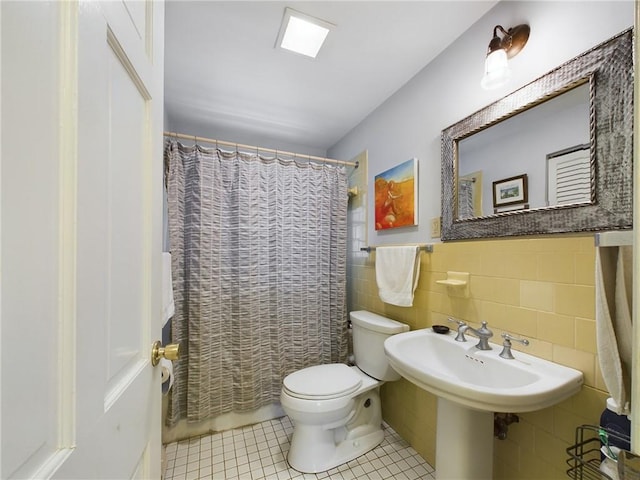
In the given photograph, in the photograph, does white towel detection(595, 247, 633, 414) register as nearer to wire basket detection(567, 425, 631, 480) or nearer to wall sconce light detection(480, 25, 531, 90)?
wire basket detection(567, 425, 631, 480)

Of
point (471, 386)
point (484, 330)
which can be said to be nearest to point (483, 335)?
point (484, 330)

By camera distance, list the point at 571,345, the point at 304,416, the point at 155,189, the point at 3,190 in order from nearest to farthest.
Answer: the point at 3,190, the point at 155,189, the point at 571,345, the point at 304,416

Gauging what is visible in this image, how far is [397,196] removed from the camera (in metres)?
1.73

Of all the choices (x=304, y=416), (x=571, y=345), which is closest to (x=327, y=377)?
(x=304, y=416)

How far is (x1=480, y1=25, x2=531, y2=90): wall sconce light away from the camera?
1.07 metres

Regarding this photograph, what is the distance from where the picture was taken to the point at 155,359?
65cm

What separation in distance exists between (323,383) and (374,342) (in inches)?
15.5

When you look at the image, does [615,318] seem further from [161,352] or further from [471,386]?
[161,352]

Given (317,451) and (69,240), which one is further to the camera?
(317,451)

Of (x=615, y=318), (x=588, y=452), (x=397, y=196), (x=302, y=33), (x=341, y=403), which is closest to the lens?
(x=615, y=318)

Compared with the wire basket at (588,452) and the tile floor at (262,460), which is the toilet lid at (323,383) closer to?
the tile floor at (262,460)

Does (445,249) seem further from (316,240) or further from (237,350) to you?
(237,350)

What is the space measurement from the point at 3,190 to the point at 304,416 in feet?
5.02

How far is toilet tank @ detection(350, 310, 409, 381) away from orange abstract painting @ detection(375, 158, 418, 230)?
0.63 m
